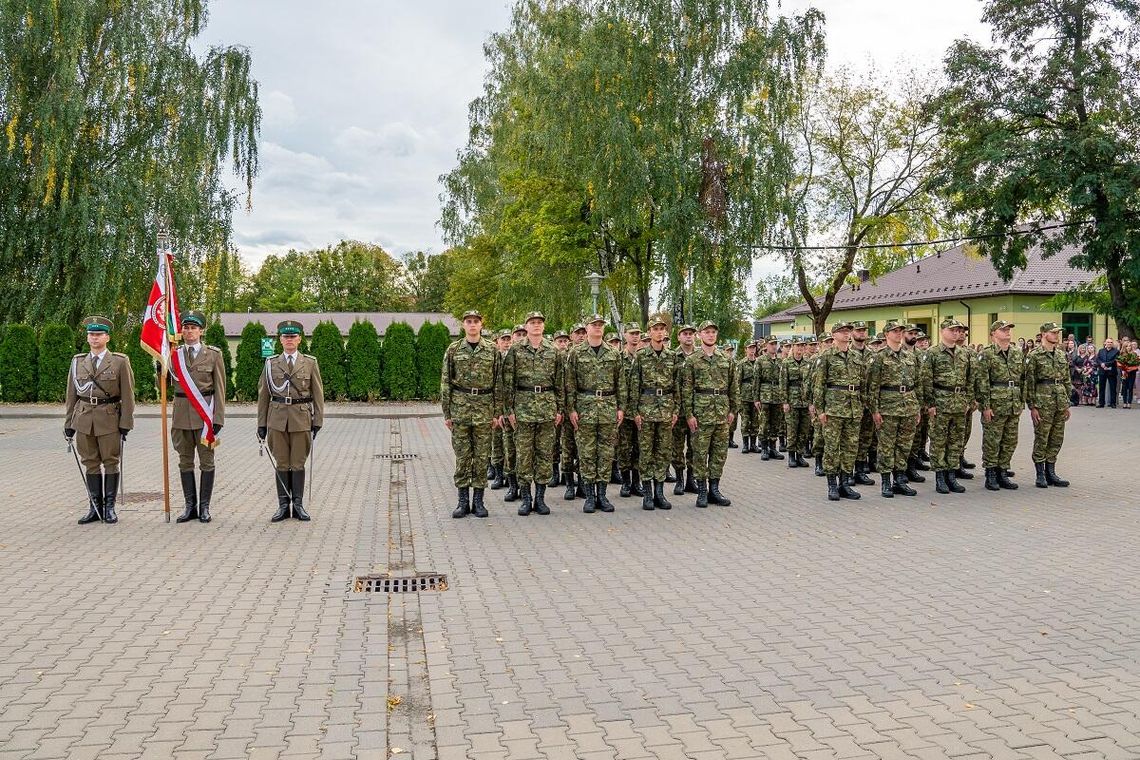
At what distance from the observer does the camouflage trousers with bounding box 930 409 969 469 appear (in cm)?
1095

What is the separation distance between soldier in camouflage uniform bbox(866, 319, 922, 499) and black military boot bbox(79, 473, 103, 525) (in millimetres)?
8628

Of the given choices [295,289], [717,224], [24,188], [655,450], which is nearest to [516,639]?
[655,450]

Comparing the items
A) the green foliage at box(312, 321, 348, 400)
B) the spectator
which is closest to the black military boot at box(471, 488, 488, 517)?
the green foliage at box(312, 321, 348, 400)

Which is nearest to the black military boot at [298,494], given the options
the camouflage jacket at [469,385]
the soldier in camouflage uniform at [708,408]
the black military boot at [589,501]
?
the camouflage jacket at [469,385]

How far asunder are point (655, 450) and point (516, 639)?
4989 millimetres

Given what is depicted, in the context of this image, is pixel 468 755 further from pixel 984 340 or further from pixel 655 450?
pixel 984 340

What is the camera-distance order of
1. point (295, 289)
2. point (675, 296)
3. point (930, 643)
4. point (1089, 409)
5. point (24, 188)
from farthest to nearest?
point (295, 289), point (675, 296), point (24, 188), point (1089, 409), point (930, 643)

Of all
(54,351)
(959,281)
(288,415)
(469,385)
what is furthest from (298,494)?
(959,281)

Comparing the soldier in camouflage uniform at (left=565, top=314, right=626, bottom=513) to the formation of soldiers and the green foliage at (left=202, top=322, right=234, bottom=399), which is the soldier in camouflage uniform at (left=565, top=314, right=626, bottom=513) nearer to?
the formation of soldiers

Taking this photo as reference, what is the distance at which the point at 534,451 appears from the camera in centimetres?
968

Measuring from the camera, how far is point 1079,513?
941 cm

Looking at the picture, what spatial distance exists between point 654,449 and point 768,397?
510cm

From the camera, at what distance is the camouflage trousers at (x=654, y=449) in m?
10.1

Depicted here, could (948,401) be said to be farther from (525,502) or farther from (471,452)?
(471,452)
